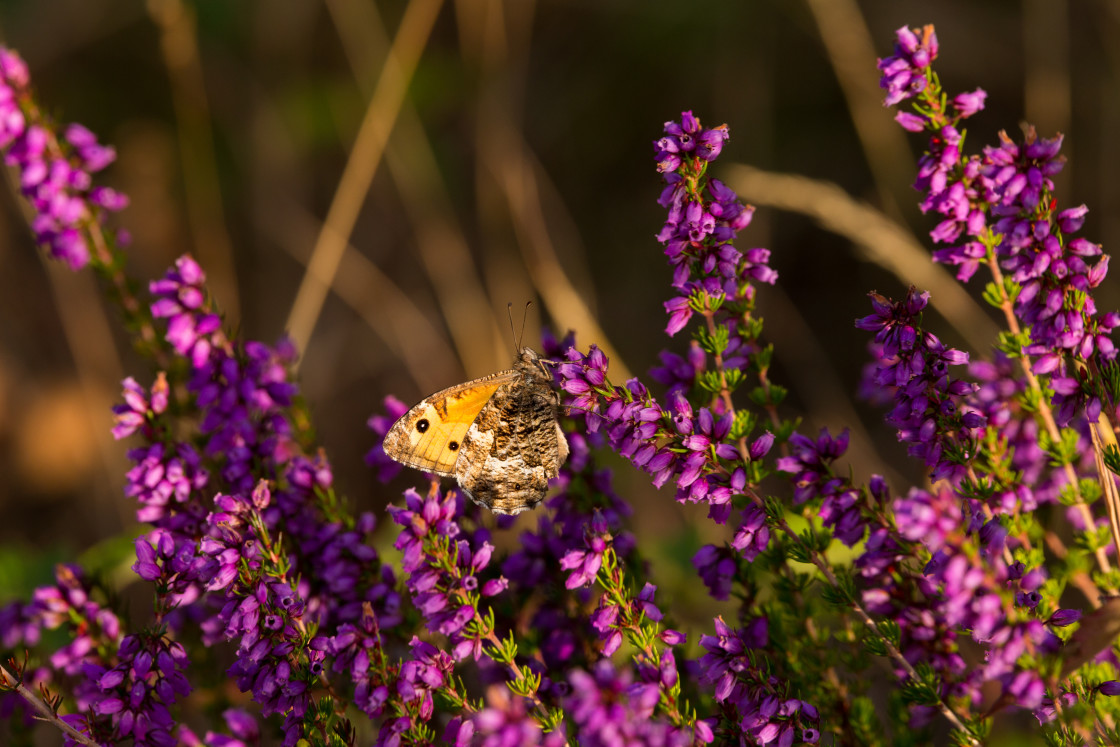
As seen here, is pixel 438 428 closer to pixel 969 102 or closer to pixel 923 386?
pixel 923 386

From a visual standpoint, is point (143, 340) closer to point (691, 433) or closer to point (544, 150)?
point (691, 433)

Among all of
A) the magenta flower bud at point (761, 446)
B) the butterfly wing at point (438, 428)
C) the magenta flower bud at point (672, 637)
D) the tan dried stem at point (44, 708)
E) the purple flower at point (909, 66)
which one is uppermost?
the purple flower at point (909, 66)

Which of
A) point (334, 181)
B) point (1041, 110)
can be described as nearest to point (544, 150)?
point (334, 181)

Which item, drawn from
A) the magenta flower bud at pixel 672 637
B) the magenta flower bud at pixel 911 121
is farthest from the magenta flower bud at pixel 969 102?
the magenta flower bud at pixel 672 637

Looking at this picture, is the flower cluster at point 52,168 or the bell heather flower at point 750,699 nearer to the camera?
the bell heather flower at point 750,699

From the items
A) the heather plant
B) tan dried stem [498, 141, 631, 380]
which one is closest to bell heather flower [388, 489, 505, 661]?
the heather plant

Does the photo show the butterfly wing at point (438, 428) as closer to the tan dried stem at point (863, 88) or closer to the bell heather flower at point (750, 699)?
the bell heather flower at point (750, 699)

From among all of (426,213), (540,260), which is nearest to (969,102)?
(540,260)

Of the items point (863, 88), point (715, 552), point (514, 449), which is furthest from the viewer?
point (863, 88)
